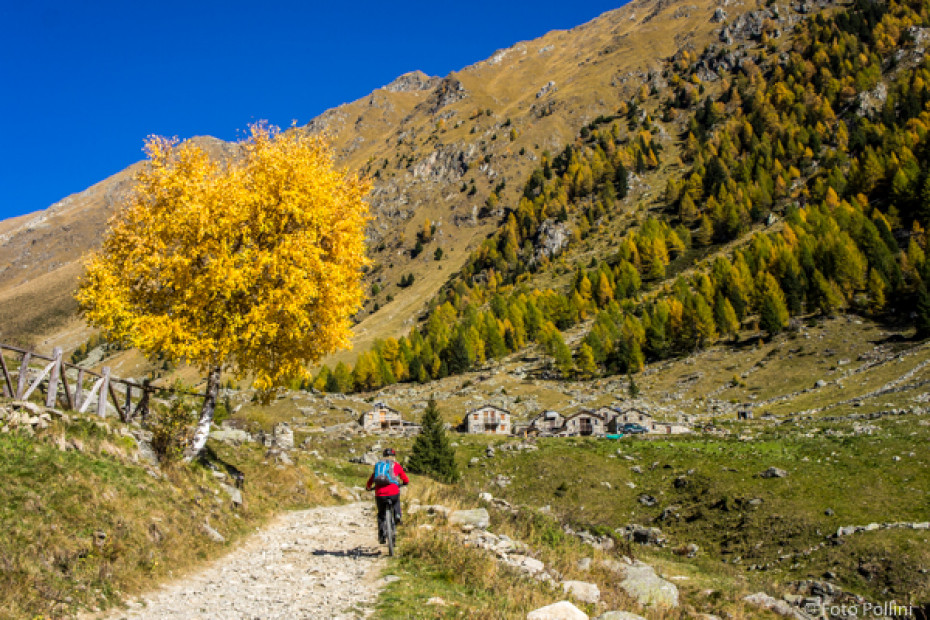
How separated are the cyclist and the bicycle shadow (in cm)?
34

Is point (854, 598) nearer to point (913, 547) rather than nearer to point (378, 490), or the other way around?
point (913, 547)

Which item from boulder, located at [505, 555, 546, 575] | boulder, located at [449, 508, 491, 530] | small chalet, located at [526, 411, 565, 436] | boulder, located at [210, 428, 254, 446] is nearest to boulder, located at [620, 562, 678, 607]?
boulder, located at [505, 555, 546, 575]

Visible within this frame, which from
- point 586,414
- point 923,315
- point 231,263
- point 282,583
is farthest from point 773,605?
point 923,315

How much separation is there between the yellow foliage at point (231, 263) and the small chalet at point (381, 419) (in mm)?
68973

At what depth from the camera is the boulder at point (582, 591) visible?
9328 mm

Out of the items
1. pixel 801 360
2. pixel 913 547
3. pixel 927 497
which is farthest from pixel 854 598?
pixel 801 360

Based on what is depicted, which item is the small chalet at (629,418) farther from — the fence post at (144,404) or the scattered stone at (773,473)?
the fence post at (144,404)

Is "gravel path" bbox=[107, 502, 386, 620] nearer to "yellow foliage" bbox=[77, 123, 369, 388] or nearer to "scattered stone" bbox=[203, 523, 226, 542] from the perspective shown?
"scattered stone" bbox=[203, 523, 226, 542]

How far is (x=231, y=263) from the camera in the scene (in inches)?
553

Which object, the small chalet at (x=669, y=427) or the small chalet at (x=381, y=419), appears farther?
the small chalet at (x=381, y=419)

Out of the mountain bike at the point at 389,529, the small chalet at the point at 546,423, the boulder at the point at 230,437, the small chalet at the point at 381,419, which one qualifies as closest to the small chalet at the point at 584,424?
the small chalet at the point at 546,423

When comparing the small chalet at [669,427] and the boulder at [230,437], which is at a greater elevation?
the boulder at [230,437]

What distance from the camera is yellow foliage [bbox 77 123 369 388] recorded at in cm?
1410

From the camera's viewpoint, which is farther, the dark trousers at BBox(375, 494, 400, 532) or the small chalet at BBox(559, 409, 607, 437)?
the small chalet at BBox(559, 409, 607, 437)
